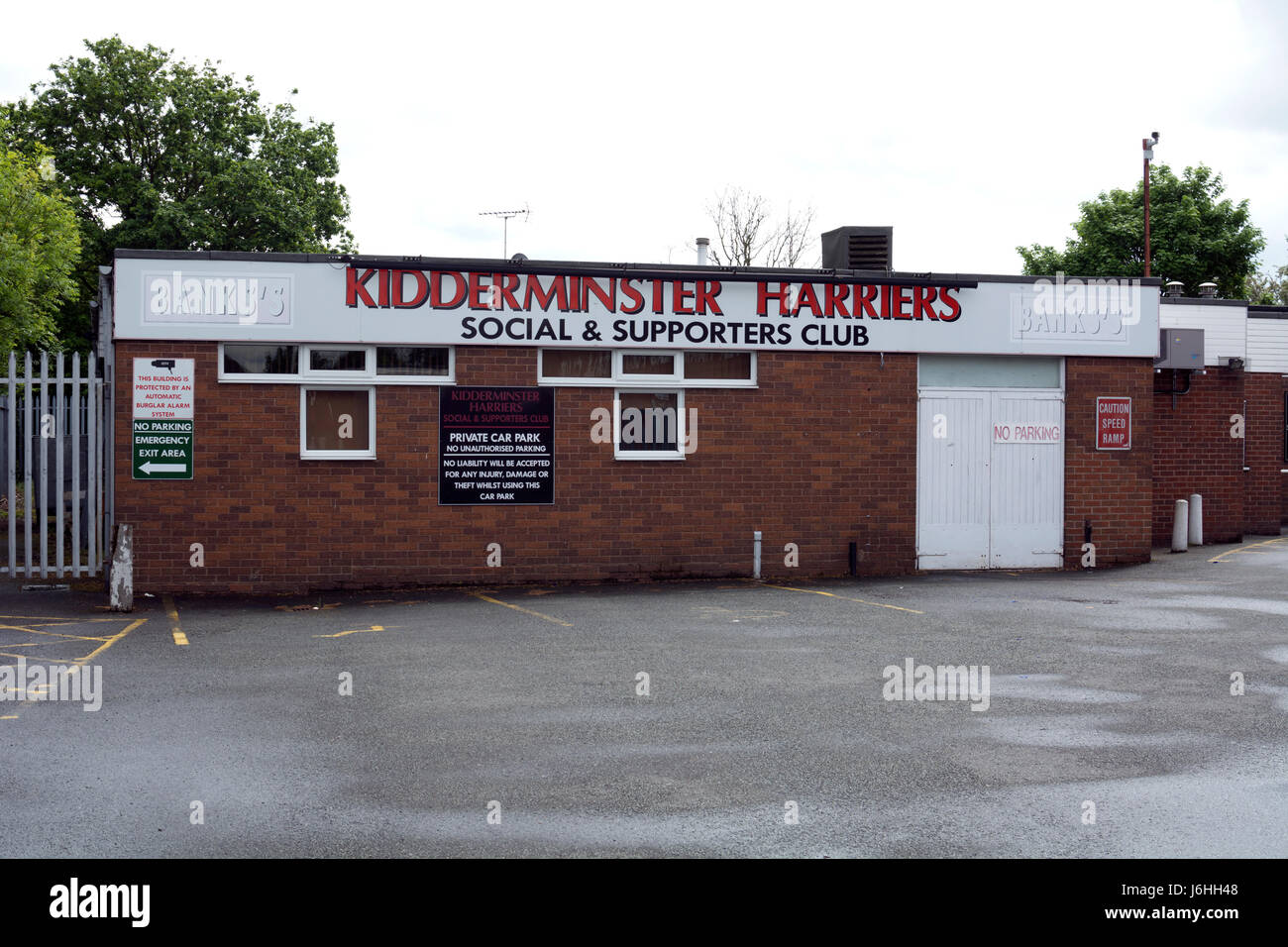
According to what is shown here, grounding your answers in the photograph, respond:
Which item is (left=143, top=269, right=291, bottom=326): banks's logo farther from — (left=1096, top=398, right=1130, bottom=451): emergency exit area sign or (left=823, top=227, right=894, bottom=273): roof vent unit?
(left=1096, top=398, right=1130, bottom=451): emergency exit area sign

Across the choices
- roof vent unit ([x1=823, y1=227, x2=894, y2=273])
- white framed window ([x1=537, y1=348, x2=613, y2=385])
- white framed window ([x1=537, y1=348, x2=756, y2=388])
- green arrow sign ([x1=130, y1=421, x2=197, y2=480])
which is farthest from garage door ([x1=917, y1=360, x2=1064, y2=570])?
green arrow sign ([x1=130, y1=421, x2=197, y2=480])

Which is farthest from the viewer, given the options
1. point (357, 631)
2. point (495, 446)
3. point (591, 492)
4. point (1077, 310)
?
point (1077, 310)

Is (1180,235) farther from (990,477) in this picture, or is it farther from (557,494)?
(557,494)

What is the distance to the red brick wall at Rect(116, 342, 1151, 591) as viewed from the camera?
15102mm

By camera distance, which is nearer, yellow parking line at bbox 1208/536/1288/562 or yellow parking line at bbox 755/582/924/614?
yellow parking line at bbox 755/582/924/614

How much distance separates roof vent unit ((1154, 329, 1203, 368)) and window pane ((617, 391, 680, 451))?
9093mm

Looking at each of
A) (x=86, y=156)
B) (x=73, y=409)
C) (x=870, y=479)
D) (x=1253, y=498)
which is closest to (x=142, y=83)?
(x=86, y=156)

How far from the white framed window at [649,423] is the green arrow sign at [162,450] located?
5.40 m

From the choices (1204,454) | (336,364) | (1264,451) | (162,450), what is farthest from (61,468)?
(1264,451)

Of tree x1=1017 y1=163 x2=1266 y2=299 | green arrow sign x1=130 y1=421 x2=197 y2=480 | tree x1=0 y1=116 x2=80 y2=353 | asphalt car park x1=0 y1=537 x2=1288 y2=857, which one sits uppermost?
tree x1=1017 y1=163 x2=1266 y2=299

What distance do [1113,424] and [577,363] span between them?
7960 millimetres

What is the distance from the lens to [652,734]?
24.8 ft

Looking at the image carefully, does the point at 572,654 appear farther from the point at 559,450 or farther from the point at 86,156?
the point at 86,156

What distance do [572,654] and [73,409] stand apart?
8.28 m
